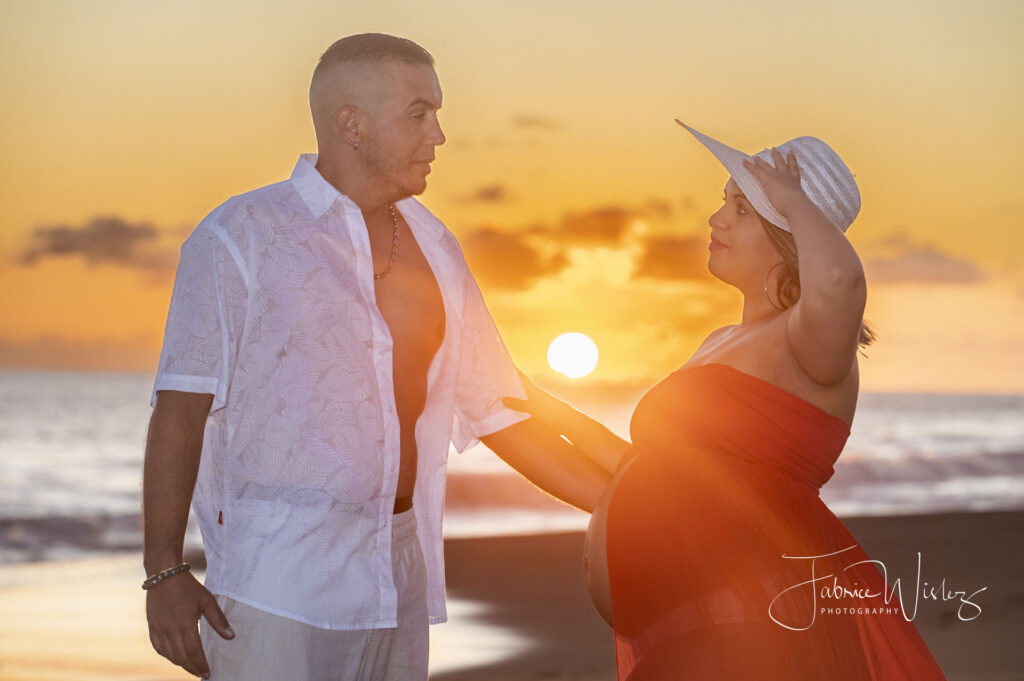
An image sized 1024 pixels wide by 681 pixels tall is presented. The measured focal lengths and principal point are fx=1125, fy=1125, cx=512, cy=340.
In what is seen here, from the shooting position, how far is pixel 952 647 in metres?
8.47

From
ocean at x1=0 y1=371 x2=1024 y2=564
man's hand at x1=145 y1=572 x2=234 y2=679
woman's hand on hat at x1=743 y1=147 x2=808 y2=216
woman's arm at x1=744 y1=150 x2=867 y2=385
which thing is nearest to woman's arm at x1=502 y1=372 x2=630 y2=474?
woman's arm at x1=744 y1=150 x2=867 y2=385

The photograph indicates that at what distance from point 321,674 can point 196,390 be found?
89 cm

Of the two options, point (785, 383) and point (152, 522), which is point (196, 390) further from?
point (785, 383)

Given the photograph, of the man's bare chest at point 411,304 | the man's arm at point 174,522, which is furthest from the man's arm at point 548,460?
the man's arm at point 174,522

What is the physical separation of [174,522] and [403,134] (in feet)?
4.73

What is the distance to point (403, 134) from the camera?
3680mm

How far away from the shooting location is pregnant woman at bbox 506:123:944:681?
3244mm

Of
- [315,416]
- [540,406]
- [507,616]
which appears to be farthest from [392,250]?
[507,616]

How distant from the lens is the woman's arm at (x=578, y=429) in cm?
417

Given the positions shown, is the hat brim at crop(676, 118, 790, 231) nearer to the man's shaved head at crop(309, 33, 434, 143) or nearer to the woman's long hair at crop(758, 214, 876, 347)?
the woman's long hair at crop(758, 214, 876, 347)

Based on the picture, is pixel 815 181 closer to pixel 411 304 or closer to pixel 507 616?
pixel 411 304

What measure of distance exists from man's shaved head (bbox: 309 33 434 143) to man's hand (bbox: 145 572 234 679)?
153cm

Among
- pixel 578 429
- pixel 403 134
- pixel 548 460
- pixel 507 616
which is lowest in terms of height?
pixel 507 616

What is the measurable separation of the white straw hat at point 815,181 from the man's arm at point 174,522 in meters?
1.84
